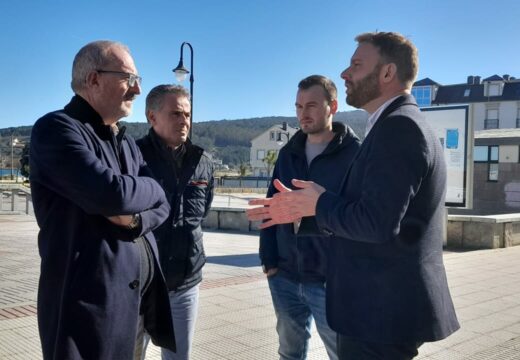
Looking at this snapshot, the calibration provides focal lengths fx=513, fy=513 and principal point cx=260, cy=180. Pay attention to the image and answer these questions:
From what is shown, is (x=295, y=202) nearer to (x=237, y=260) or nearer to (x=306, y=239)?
(x=306, y=239)

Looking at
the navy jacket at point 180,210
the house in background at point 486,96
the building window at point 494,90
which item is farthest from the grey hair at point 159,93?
the building window at point 494,90

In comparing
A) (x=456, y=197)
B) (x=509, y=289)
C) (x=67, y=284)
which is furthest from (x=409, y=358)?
(x=456, y=197)

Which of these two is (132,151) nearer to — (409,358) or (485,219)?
(409,358)

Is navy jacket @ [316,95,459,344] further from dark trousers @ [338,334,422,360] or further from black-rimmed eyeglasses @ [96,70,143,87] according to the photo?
black-rimmed eyeglasses @ [96,70,143,87]

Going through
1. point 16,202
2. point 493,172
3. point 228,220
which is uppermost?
point 493,172

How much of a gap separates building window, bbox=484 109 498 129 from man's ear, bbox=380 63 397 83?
7291 centimetres

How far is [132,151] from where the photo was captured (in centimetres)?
254

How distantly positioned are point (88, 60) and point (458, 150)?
34.3 feet

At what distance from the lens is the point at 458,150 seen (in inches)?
448

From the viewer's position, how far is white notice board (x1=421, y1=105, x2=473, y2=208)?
11.2 m

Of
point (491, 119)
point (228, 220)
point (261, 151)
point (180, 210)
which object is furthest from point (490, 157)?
point (261, 151)

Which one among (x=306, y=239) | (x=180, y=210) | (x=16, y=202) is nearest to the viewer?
(x=180, y=210)

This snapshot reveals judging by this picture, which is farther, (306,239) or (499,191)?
(499,191)

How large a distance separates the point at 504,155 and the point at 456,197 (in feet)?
44.2
